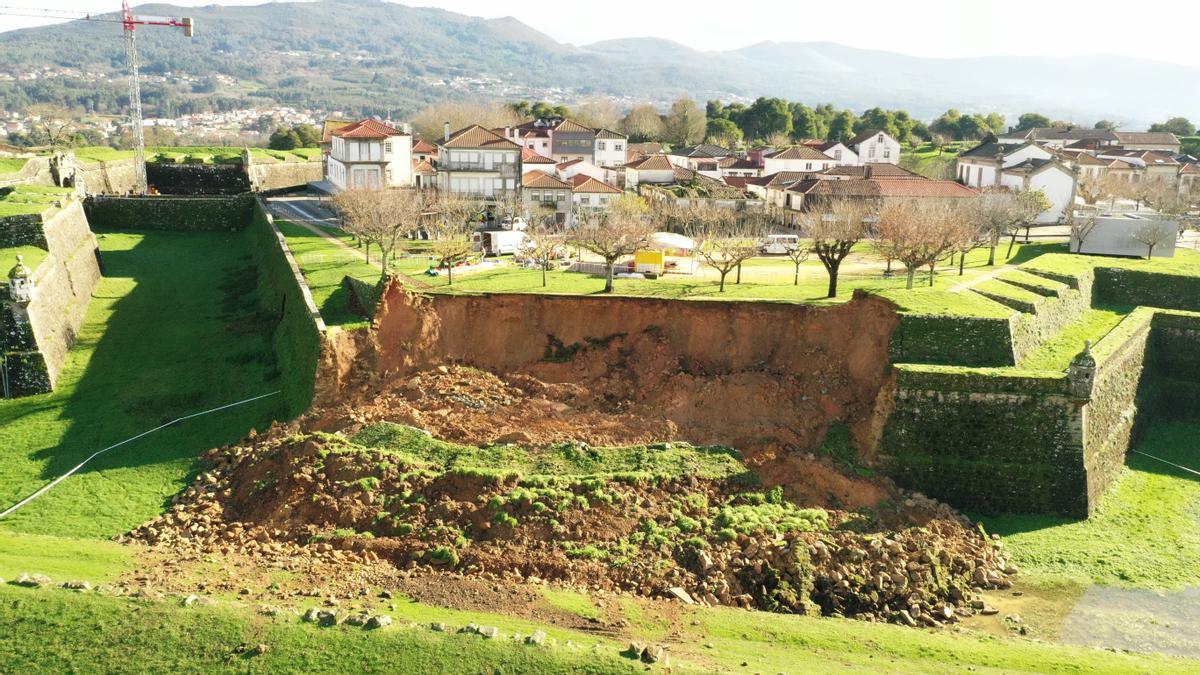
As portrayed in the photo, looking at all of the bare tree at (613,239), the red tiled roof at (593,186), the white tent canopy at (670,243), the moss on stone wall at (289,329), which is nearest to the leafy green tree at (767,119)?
the red tiled roof at (593,186)

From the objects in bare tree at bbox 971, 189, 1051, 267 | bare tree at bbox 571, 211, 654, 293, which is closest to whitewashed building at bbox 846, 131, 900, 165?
bare tree at bbox 971, 189, 1051, 267

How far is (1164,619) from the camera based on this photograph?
913 inches

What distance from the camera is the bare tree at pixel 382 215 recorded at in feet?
130

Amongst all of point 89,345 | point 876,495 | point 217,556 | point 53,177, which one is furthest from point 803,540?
point 53,177

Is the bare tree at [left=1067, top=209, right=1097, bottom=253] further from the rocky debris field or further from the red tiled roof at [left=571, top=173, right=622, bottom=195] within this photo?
the rocky debris field

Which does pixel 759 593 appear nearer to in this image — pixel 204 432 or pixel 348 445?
pixel 348 445

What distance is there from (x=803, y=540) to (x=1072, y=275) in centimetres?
2265

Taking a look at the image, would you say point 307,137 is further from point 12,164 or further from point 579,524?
point 579,524

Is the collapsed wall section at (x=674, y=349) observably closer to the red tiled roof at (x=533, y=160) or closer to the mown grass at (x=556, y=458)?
the mown grass at (x=556, y=458)

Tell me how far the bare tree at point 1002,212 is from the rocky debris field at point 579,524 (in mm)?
23409

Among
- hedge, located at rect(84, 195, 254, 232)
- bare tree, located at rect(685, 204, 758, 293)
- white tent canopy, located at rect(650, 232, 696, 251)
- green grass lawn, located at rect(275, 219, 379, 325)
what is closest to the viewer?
green grass lawn, located at rect(275, 219, 379, 325)

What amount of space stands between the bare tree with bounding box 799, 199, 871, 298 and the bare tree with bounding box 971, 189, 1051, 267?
6008mm

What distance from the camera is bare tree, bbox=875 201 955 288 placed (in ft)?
125

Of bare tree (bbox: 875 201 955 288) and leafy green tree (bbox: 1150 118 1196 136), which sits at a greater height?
leafy green tree (bbox: 1150 118 1196 136)
